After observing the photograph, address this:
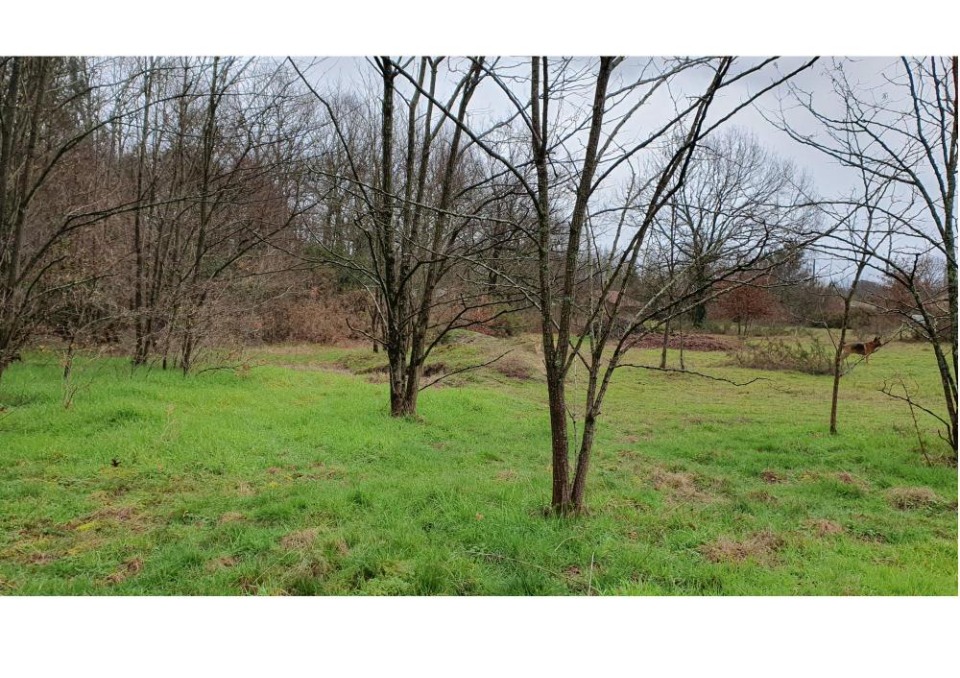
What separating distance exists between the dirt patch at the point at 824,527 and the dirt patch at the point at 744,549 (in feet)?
0.99

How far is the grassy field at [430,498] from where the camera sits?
2.02 m

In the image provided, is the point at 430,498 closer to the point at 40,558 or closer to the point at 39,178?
the point at 40,558

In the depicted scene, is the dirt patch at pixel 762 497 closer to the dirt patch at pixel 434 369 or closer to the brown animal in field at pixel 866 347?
the brown animal in field at pixel 866 347

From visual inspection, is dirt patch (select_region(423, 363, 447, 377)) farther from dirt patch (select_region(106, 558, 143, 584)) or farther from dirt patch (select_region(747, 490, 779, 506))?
dirt patch (select_region(106, 558, 143, 584))

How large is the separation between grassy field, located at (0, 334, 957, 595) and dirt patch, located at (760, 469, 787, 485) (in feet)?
0.07

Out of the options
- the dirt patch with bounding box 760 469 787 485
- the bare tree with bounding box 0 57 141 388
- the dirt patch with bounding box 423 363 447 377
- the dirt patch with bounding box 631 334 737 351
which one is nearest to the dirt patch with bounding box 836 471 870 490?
the dirt patch with bounding box 760 469 787 485

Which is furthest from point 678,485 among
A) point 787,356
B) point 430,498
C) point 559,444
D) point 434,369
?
point 787,356

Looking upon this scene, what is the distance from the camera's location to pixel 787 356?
33.4 ft

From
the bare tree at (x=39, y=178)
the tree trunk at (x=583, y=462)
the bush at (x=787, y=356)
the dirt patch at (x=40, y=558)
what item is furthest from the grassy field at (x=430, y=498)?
the bush at (x=787, y=356)

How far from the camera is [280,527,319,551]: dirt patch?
2.20 m

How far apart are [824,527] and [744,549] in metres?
0.64

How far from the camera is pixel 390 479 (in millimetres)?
3277

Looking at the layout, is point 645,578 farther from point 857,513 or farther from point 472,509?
point 857,513
